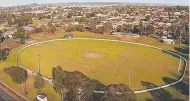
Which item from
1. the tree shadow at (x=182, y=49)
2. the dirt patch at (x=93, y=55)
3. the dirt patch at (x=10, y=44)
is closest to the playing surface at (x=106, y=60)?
the dirt patch at (x=93, y=55)

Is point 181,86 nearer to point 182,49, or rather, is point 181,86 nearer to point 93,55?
point 93,55

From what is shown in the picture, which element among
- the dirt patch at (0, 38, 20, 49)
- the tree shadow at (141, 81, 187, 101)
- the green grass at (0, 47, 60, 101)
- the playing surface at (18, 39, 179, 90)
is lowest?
the tree shadow at (141, 81, 187, 101)

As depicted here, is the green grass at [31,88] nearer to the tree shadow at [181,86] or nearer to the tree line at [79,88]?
the tree line at [79,88]

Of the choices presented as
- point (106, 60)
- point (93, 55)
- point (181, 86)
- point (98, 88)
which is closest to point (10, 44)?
point (93, 55)

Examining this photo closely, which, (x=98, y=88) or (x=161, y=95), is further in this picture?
(x=98, y=88)

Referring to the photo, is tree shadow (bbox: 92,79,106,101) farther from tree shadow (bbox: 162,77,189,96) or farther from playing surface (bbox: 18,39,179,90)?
tree shadow (bbox: 162,77,189,96)

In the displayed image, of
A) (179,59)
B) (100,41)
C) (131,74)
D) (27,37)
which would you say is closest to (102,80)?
(131,74)

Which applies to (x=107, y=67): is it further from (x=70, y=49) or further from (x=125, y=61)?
(x=70, y=49)

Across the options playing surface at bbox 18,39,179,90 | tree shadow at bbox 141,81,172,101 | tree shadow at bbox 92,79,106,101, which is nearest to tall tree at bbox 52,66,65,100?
tree shadow at bbox 92,79,106,101
